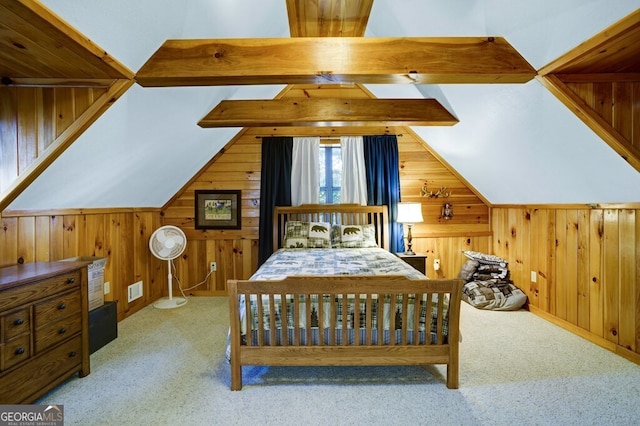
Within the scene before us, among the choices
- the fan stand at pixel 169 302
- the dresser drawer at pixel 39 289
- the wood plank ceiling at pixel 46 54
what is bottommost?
the fan stand at pixel 169 302

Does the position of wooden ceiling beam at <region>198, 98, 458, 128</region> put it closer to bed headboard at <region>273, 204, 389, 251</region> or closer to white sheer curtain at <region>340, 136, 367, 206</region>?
white sheer curtain at <region>340, 136, 367, 206</region>

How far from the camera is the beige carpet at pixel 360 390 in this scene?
1.68 m

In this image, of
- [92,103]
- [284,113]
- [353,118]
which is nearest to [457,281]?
[353,118]

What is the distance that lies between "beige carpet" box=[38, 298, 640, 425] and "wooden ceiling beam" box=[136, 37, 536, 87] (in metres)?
2.00

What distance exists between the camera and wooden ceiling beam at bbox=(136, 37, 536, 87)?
186 centimetres


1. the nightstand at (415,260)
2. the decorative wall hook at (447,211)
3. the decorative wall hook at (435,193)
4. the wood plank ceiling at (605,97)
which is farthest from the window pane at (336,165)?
the wood plank ceiling at (605,97)

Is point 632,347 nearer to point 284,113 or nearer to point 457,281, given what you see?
point 457,281

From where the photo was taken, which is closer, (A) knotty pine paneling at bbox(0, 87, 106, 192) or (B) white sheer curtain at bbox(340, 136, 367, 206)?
(A) knotty pine paneling at bbox(0, 87, 106, 192)

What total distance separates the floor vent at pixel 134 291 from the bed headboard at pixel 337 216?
67.7 inches

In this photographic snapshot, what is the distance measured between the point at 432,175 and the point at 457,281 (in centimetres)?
258

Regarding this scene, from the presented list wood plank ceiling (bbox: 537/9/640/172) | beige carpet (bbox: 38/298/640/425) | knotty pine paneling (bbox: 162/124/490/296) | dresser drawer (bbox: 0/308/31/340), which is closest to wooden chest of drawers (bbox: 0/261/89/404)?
dresser drawer (bbox: 0/308/31/340)

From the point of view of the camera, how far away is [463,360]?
90.3 inches

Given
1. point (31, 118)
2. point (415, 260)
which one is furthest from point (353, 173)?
point (31, 118)

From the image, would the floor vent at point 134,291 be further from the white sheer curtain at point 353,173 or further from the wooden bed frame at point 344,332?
the white sheer curtain at point 353,173
